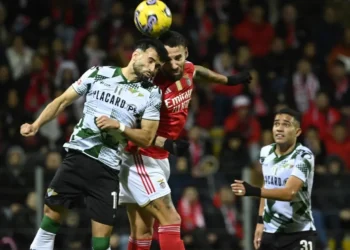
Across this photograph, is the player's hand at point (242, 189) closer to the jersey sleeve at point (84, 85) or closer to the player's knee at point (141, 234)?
the player's knee at point (141, 234)

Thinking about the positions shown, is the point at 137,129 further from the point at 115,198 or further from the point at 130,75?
the point at 115,198

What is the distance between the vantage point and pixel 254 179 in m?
12.1

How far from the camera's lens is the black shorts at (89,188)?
809 centimetres

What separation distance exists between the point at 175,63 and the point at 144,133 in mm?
792

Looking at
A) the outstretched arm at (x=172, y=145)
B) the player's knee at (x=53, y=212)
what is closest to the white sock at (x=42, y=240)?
the player's knee at (x=53, y=212)

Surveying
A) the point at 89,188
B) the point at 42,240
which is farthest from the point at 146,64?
the point at 42,240

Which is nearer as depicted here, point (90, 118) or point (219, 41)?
point (90, 118)

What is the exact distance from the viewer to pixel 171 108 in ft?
28.0

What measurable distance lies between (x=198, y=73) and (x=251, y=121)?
16.7 ft

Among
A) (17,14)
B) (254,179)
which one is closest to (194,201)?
(254,179)

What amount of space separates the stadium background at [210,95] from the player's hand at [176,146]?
3.51 metres

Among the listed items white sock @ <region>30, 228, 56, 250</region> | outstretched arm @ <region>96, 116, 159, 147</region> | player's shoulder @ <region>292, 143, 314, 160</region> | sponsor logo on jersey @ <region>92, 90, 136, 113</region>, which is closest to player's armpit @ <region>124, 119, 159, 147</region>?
outstretched arm @ <region>96, 116, 159, 147</region>

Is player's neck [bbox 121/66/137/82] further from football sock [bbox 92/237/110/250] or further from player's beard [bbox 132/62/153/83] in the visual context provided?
football sock [bbox 92/237/110/250]

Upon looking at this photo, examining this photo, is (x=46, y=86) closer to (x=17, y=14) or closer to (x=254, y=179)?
(x=17, y=14)
